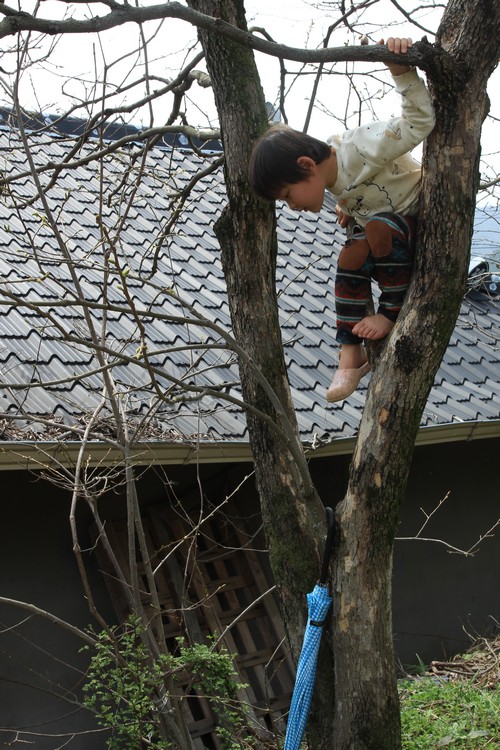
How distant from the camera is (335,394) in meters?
3.21

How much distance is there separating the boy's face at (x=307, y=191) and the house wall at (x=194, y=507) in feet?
5.70

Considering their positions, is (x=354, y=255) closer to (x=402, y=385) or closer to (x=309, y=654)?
(x=402, y=385)

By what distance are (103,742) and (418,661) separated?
2664mm

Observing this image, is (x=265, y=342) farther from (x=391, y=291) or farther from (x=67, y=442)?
(x=67, y=442)

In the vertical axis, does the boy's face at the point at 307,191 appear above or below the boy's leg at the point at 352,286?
above

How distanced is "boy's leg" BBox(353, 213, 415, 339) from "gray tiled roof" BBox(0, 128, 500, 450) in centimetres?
97

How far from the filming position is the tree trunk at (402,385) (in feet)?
9.18

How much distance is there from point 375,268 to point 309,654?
4.22 feet

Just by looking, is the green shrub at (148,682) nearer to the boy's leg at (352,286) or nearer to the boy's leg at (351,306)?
the boy's leg at (351,306)

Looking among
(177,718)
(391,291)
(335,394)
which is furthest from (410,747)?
(391,291)

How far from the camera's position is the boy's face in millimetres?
2865

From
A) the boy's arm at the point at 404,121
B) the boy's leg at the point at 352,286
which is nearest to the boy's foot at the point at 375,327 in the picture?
the boy's leg at the point at 352,286

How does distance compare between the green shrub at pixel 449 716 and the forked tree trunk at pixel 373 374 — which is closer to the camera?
the forked tree trunk at pixel 373 374

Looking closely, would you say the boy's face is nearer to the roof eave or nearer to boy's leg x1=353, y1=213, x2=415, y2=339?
boy's leg x1=353, y1=213, x2=415, y2=339
